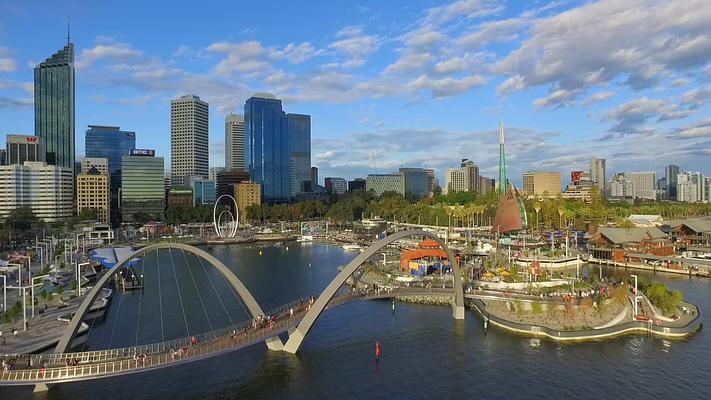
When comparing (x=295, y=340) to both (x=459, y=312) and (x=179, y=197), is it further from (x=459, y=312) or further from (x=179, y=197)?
(x=179, y=197)

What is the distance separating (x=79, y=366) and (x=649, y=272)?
227 feet

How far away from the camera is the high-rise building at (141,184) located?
15600 cm

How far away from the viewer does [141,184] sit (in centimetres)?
15700

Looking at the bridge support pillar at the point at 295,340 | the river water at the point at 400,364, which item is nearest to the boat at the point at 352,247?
the river water at the point at 400,364

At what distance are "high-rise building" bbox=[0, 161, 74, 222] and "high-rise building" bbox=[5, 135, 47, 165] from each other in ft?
92.9

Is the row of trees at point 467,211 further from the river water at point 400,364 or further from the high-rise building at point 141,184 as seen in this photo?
the river water at point 400,364

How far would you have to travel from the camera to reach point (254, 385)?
30000 mm

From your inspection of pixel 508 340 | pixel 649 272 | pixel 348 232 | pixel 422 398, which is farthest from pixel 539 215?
pixel 422 398

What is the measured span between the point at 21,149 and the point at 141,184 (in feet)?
131

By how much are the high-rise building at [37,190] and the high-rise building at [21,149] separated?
28.3m

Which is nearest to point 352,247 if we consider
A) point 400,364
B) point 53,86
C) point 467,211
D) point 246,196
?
point 467,211

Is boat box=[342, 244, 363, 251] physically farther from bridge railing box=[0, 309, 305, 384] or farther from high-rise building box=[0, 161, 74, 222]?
high-rise building box=[0, 161, 74, 222]

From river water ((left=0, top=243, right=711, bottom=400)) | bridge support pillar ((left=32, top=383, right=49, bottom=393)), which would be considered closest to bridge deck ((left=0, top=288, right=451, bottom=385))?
bridge support pillar ((left=32, top=383, right=49, bottom=393))

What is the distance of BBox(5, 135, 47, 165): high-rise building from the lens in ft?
529
